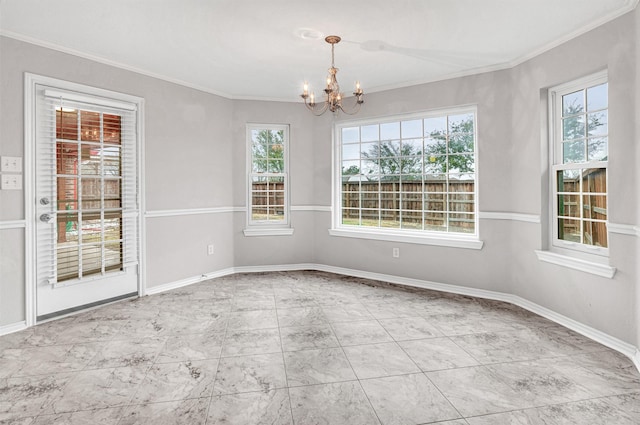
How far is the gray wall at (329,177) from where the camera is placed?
2.75 meters

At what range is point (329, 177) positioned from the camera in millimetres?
5246

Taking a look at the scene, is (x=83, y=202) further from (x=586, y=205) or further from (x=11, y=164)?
(x=586, y=205)

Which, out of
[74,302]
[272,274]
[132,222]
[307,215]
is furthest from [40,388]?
[307,215]

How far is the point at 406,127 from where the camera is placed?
15.3 ft

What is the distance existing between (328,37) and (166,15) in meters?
1.35

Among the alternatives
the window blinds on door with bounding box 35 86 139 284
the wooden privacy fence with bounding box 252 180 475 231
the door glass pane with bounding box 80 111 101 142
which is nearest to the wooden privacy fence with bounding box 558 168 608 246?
the wooden privacy fence with bounding box 252 180 475 231

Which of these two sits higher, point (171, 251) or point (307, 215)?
point (307, 215)

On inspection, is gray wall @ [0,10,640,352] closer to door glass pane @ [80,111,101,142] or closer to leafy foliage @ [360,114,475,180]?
leafy foliage @ [360,114,475,180]

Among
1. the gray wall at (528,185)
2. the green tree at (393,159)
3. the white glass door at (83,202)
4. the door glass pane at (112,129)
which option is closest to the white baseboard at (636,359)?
the gray wall at (528,185)

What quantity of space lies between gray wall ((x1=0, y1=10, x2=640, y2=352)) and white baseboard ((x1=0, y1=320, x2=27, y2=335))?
10 cm

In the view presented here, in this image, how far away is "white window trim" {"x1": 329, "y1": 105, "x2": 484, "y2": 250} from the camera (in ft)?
13.6

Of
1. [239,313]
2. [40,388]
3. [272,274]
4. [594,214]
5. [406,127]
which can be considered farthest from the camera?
[272,274]

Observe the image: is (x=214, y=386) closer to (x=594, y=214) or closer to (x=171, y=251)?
(x=171, y=251)

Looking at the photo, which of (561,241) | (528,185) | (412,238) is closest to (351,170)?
(412,238)
